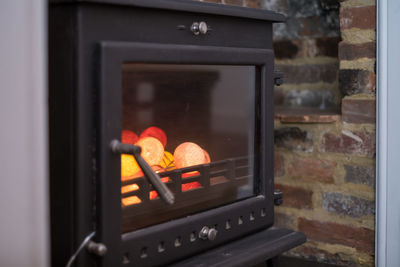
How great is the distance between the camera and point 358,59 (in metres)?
1.39

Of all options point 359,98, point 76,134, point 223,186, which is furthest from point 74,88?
point 359,98

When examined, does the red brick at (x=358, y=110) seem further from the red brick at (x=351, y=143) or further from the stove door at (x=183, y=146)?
the stove door at (x=183, y=146)

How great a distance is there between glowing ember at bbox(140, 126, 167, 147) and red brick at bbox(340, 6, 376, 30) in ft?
2.28

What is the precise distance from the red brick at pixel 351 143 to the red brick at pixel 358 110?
0.12 feet

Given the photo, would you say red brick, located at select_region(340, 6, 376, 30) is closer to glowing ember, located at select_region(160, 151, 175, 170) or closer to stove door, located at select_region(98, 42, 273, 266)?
stove door, located at select_region(98, 42, 273, 266)

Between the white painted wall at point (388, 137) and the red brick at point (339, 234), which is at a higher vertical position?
the white painted wall at point (388, 137)

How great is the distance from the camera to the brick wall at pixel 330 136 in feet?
4.54

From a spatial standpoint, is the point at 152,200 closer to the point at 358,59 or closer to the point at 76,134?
the point at 76,134

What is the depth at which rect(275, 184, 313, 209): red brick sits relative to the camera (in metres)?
1.50

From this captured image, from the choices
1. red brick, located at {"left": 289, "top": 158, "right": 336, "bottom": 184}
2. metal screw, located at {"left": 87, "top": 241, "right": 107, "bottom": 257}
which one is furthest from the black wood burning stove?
red brick, located at {"left": 289, "top": 158, "right": 336, "bottom": 184}

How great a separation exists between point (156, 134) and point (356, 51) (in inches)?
27.4

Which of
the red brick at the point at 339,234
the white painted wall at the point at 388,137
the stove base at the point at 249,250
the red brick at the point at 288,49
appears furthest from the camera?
the red brick at the point at 288,49
